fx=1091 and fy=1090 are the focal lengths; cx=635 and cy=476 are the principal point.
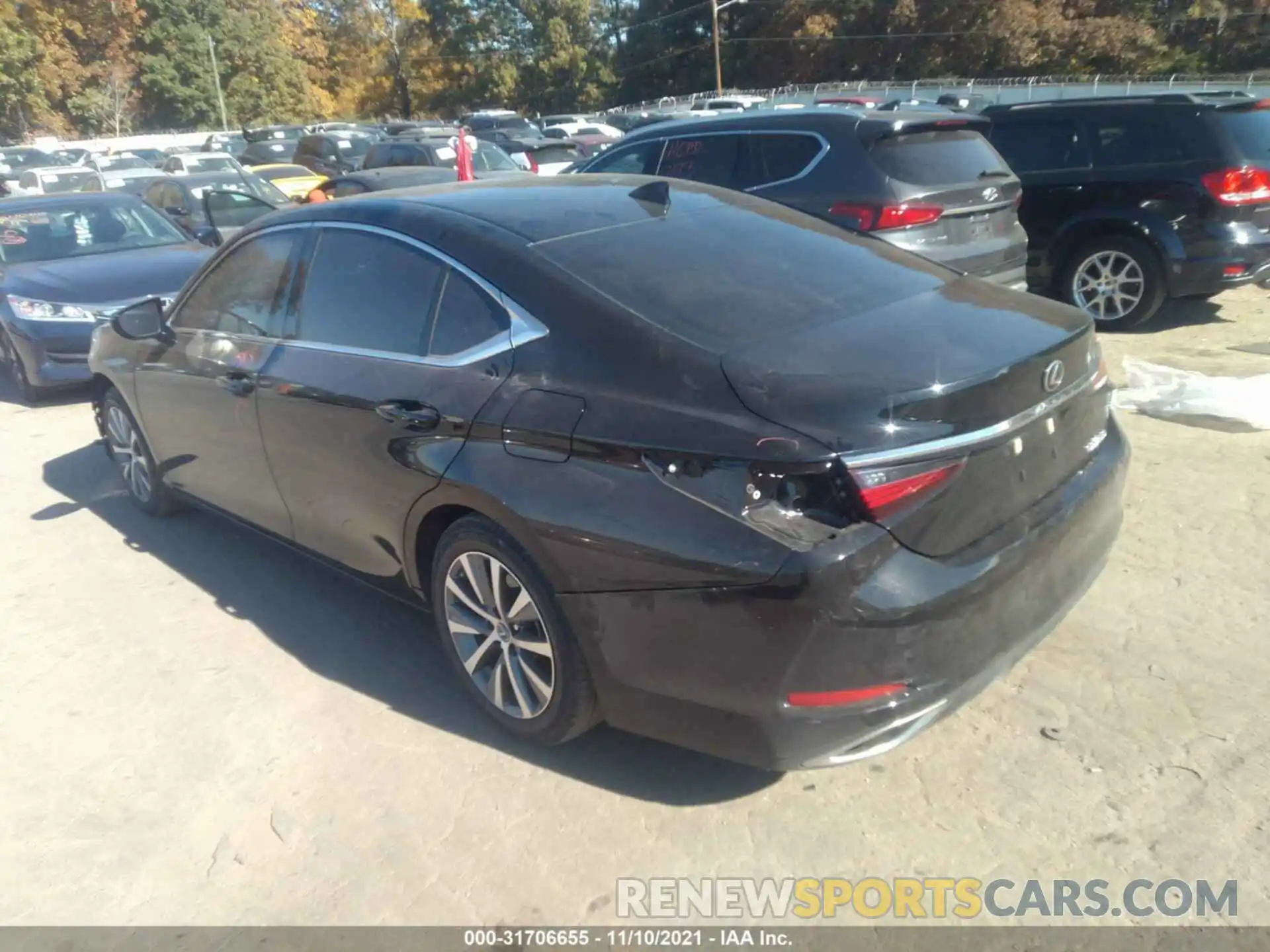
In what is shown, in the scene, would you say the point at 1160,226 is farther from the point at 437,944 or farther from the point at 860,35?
the point at 860,35

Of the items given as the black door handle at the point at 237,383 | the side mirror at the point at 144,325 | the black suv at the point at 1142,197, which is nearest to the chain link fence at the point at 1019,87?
the black suv at the point at 1142,197

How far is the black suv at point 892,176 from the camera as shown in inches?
274

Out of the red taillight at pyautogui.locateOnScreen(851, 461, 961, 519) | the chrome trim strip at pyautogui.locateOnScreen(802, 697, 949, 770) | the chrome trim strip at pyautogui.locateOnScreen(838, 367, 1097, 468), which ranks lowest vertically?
the chrome trim strip at pyautogui.locateOnScreen(802, 697, 949, 770)

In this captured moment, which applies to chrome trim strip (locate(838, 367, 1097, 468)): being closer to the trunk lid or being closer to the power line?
the trunk lid

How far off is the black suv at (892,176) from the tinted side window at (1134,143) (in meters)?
1.36

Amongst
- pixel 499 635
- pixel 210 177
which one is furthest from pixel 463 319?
pixel 210 177

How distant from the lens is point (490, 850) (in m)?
3.11

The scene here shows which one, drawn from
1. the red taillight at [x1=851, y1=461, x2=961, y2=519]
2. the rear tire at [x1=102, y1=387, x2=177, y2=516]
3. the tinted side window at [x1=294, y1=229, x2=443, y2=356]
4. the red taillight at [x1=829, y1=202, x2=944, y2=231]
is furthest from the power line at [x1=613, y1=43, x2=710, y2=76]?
the red taillight at [x1=851, y1=461, x2=961, y2=519]

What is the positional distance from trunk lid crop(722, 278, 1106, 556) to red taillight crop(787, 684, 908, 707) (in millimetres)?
372

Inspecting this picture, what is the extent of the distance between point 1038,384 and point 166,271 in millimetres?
7626

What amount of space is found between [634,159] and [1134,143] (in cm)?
384

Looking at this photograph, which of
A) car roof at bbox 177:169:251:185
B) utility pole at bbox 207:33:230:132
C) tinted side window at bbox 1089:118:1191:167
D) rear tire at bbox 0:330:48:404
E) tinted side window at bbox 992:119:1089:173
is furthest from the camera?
utility pole at bbox 207:33:230:132

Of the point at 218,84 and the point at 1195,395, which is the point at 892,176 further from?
the point at 218,84

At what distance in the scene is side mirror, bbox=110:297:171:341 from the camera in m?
5.10
